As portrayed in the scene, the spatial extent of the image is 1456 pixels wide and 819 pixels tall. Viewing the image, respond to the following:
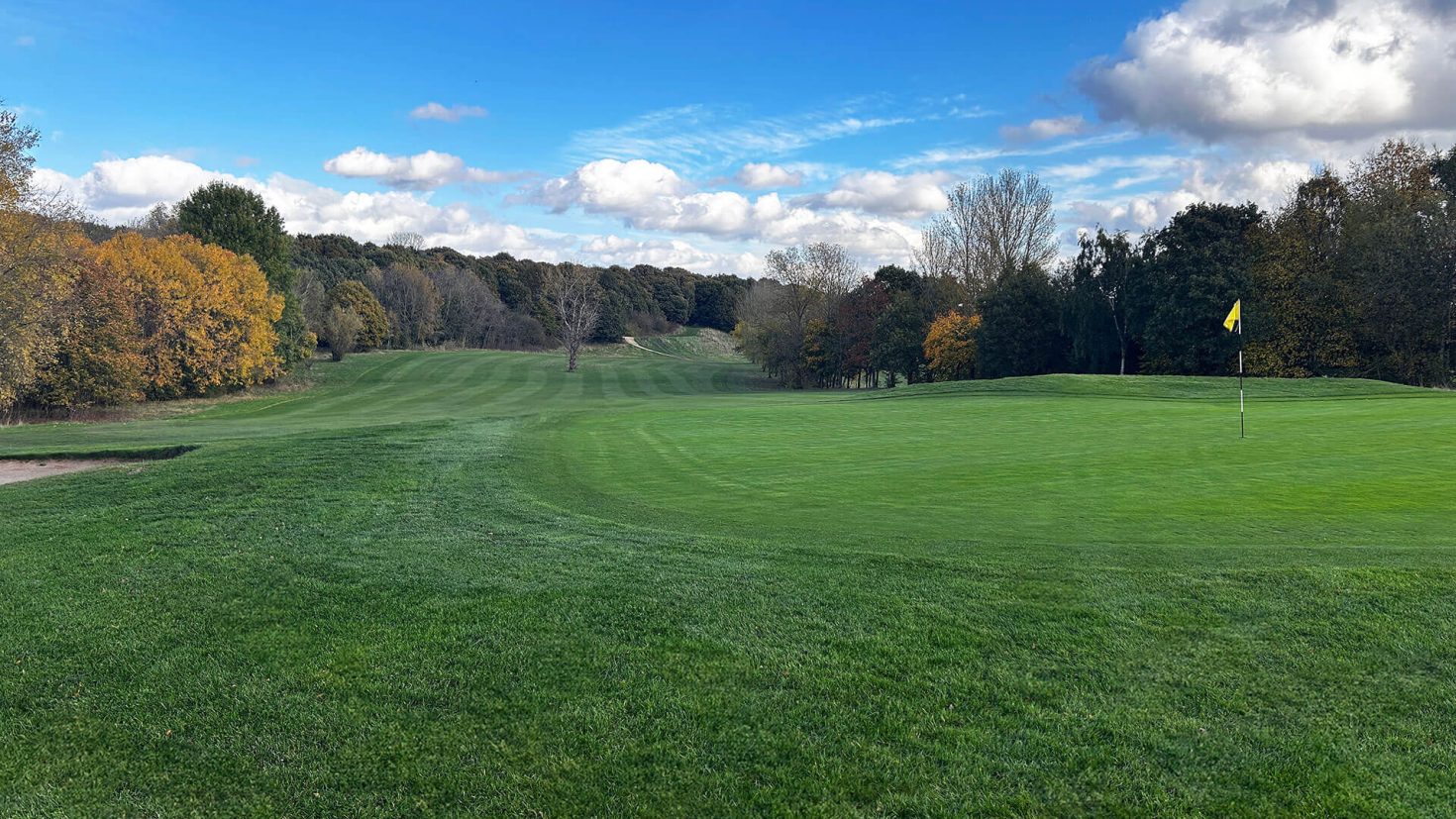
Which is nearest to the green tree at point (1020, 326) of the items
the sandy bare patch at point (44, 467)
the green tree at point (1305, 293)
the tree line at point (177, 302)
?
the green tree at point (1305, 293)

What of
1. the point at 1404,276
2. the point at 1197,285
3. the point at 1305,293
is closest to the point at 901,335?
the point at 1197,285

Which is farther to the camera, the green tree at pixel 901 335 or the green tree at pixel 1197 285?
the green tree at pixel 901 335

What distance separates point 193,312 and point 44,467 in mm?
32040

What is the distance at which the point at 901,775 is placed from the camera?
4.21m

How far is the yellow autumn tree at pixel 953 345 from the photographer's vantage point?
54.0m

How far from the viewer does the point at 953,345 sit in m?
54.6

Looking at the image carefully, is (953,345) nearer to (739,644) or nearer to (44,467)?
(44,467)

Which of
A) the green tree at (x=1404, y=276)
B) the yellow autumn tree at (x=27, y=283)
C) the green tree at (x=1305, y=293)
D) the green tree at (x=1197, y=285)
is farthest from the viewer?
the green tree at (x=1197, y=285)

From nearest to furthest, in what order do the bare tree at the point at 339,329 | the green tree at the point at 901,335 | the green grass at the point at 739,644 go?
the green grass at the point at 739,644, the green tree at the point at 901,335, the bare tree at the point at 339,329

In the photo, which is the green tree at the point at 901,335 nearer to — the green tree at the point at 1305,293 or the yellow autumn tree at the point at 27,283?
the green tree at the point at 1305,293

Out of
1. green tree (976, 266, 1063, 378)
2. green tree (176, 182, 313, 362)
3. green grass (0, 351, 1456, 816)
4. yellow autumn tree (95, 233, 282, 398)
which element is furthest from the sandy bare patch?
green tree (976, 266, 1063, 378)

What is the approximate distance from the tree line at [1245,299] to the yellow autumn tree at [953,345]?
10 centimetres

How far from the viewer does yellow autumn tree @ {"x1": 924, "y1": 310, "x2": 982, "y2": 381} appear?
177 ft

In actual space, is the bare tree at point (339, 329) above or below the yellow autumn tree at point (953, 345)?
above
